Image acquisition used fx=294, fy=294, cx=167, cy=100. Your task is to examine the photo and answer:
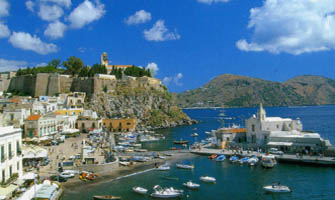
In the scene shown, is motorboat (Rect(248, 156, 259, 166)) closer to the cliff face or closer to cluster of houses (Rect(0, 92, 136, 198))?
cluster of houses (Rect(0, 92, 136, 198))

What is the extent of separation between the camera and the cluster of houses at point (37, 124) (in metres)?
20.8

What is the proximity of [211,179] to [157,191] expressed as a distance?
6411 mm

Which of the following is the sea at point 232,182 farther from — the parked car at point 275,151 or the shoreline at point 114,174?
the parked car at point 275,151

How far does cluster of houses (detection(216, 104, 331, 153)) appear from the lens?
123 feet

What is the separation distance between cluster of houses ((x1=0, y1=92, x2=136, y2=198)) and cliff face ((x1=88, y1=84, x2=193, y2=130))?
16.0 ft

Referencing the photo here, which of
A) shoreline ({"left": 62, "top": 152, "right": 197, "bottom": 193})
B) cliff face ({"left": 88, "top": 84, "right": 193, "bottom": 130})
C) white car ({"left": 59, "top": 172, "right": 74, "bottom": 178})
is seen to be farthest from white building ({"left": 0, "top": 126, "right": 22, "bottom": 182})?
cliff face ({"left": 88, "top": 84, "right": 193, "bottom": 130})

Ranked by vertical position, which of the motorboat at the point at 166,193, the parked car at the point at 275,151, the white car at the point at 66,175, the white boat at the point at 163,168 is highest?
the parked car at the point at 275,151

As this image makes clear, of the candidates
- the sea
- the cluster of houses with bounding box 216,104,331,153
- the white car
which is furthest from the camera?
the cluster of houses with bounding box 216,104,331,153

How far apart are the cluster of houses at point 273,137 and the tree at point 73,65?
54.6 m

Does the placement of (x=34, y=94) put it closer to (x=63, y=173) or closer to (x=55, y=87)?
(x=55, y=87)

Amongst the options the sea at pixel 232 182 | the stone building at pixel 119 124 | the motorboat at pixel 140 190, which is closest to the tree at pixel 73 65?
the stone building at pixel 119 124

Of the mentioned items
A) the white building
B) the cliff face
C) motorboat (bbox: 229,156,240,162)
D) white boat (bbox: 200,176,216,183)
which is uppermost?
the cliff face

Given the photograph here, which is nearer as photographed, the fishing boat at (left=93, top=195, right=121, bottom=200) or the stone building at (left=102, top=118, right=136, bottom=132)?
the fishing boat at (left=93, top=195, right=121, bottom=200)

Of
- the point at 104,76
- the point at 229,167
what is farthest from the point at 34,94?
the point at 229,167
